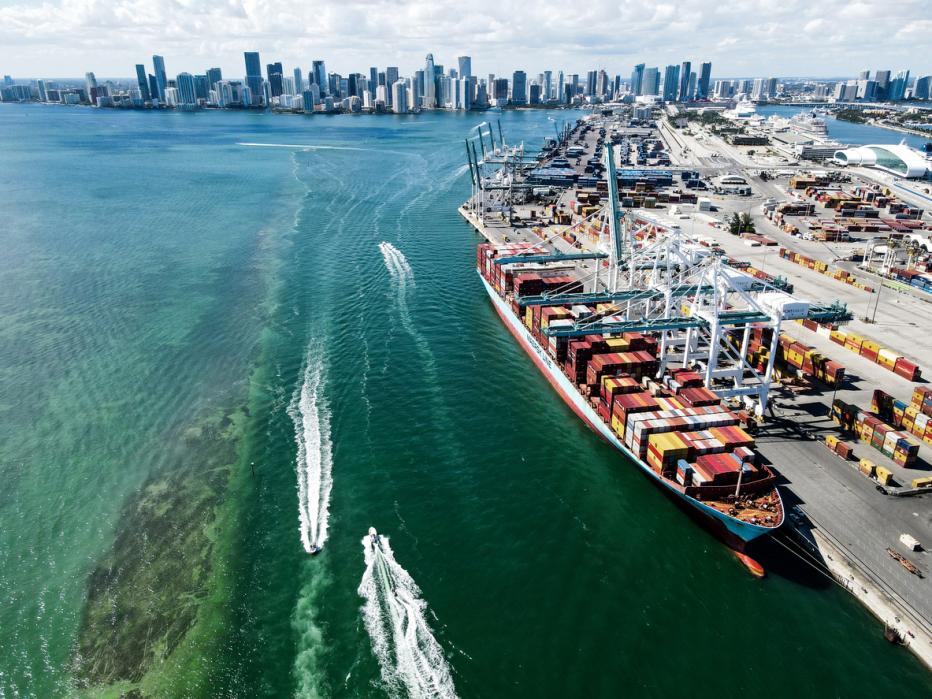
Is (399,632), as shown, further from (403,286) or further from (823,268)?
(823,268)

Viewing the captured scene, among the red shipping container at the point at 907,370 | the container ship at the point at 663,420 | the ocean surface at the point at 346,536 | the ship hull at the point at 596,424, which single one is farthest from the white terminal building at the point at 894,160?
the ocean surface at the point at 346,536

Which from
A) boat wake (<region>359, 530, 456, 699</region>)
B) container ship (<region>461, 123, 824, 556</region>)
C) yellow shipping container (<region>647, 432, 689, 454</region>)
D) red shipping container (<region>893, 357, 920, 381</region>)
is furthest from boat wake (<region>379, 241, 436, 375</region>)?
red shipping container (<region>893, 357, 920, 381</region>)

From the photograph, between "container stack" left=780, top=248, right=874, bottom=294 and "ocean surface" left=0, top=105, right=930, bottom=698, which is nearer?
"ocean surface" left=0, top=105, right=930, bottom=698

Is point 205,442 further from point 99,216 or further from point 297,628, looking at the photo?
point 99,216

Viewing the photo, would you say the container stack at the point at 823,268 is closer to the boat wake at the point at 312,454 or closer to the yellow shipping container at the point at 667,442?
the yellow shipping container at the point at 667,442

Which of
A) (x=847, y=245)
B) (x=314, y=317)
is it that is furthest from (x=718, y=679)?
(x=847, y=245)

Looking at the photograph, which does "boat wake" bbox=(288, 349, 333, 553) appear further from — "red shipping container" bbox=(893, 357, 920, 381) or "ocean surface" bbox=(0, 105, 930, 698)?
"red shipping container" bbox=(893, 357, 920, 381)
